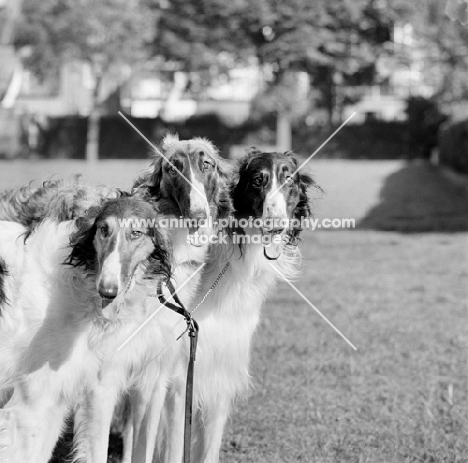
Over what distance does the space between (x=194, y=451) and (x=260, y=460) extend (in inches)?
23.3

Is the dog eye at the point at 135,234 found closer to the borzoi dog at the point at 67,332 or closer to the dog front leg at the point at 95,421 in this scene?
the borzoi dog at the point at 67,332

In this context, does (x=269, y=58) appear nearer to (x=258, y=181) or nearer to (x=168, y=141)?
(x=168, y=141)

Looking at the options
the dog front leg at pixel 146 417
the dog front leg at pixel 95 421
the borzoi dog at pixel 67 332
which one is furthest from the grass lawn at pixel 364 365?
the borzoi dog at pixel 67 332

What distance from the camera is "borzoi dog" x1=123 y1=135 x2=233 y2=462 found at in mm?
4191

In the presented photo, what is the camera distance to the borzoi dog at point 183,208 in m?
4.19

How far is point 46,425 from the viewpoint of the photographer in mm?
4281

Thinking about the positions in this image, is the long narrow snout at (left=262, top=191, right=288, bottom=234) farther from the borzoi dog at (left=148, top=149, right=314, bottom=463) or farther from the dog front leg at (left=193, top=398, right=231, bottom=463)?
the dog front leg at (left=193, top=398, right=231, bottom=463)

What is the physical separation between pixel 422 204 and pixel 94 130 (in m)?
22.3

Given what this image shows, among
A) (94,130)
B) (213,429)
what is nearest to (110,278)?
(213,429)

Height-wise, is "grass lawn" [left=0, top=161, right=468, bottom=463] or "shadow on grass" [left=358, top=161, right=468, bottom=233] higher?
"grass lawn" [left=0, top=161, right=468, bottom=463]

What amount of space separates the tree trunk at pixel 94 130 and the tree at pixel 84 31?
3874 mm

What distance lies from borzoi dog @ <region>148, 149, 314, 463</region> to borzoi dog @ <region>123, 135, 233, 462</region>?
0.40 feet

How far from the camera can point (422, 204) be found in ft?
70.1

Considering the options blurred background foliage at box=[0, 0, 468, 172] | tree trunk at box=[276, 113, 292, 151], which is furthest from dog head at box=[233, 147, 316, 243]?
tree trunk at box=[276, 113, 292, 151]
